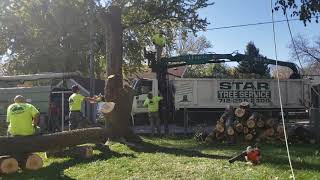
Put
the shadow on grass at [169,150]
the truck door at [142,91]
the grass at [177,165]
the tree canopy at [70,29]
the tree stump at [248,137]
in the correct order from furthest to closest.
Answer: the tree canopy at [70,29]
the truck door at [142,91]
the tree stump at [248,137]
the shadow on grass at [169,150]
the grass at [177,165]

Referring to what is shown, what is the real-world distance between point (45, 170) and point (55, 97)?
13.6m

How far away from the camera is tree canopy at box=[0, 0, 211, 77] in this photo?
33062 mm

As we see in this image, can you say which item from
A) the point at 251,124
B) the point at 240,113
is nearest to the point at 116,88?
the point at 240,113

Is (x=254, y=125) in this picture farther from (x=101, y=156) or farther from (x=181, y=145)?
(x=101, y=156)

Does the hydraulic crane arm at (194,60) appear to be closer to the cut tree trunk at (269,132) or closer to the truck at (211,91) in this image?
the truck at (211,91)

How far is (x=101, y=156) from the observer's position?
14.1 metres

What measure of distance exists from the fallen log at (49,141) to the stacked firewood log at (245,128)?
12.4ft

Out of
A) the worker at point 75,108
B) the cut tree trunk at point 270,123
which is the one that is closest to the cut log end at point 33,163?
the worker at point 75,108

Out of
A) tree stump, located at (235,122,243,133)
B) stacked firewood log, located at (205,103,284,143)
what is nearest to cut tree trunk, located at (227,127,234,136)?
stacked firewood log, located at (205,103,284,143)

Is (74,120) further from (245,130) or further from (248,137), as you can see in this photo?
(248,137)

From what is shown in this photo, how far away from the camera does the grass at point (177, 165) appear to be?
34.9ft

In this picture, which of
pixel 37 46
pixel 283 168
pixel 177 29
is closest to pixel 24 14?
pixel 37 46

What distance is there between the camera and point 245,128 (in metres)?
17.2

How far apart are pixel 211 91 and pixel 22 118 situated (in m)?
14.3
